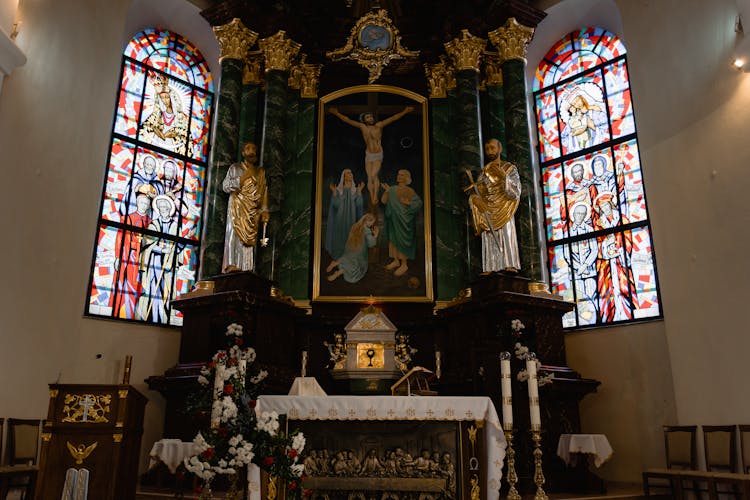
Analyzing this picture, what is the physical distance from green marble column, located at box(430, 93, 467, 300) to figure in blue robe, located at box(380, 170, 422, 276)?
349mm

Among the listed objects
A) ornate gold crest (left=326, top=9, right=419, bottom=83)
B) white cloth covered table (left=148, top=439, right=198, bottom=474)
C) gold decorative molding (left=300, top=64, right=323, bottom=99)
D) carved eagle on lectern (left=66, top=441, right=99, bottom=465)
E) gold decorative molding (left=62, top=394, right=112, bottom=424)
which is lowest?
white cloth covered table (left=148, top=439, right=198, bottom=474)

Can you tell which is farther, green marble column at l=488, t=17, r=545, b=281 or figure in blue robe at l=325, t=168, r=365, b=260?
figure in blue robe at l=325, t=168, r=365, b=260

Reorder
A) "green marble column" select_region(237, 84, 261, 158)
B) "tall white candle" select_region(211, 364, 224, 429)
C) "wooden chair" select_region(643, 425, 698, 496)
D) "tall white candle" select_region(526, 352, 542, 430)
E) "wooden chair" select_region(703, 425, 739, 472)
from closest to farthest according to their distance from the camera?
1. "tall white candle" select_region(211, 364, 224, 429)
2. "tall white candle" select_region(526, 352, 542, 430)
3. "wooden chair" select_region(703, 425, 739, 472)
4. "wooden chair" select_region(643, 425, 698, 496)
5. "green marble column" select_region(237, 84, 261, 158)

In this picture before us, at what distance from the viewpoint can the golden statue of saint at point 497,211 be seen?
9.30 m

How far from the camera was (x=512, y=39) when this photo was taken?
10.6 metres

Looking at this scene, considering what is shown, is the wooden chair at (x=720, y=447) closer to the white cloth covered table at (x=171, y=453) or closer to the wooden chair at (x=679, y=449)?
the wooden chair at (x=679, y=449)

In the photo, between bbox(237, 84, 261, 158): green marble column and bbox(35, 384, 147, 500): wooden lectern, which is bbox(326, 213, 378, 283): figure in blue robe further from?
bbox(35, 384, 147, 500): wooden lectern

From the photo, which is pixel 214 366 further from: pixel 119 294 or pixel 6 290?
pixel 119 294

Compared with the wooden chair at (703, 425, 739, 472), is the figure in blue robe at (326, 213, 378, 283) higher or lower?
higher

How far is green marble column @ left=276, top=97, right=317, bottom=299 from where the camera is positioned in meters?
10.0

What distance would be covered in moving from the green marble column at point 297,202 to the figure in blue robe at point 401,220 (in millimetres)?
1215

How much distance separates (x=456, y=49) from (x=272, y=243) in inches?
169

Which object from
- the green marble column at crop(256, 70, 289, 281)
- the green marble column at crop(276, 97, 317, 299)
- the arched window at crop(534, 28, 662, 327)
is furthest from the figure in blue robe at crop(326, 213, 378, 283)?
the arched window at crop(534, 28, 662, 327)

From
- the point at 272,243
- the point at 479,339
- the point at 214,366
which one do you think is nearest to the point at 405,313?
the point at 479,339
